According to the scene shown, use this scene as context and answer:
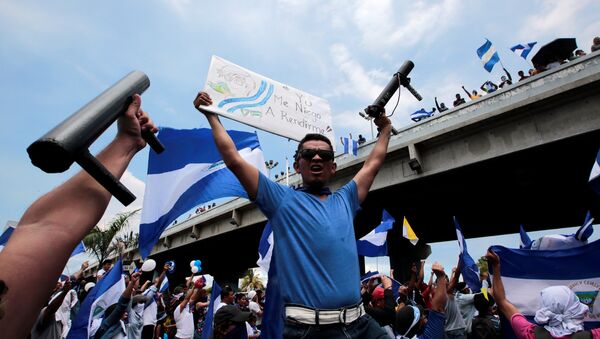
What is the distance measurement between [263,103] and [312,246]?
185cm

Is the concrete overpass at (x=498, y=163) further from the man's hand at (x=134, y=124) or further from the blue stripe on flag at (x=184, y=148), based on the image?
the man's hand at (x=134, y=124)

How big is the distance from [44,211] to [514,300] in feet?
15.7

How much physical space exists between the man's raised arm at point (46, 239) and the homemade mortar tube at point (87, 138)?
0.22 feet

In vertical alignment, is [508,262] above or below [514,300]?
above

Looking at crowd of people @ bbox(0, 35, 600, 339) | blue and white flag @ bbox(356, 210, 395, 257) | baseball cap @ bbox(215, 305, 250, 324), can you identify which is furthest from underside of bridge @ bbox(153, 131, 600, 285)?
baseball cap @ bbox(215, 305, 250, 324)

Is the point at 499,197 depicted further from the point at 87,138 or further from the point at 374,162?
the point at 87,138

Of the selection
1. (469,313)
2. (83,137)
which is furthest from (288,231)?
(469,313)

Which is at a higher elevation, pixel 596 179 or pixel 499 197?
pixel 499 197

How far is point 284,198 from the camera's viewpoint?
240 cm

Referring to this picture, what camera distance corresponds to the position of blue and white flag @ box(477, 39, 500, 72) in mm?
15125

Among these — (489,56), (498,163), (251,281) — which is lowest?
(251,281)

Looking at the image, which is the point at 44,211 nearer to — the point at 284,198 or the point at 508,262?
the point at 284,198

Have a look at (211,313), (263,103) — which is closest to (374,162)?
(263,103)

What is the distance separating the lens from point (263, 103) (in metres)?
3.61
